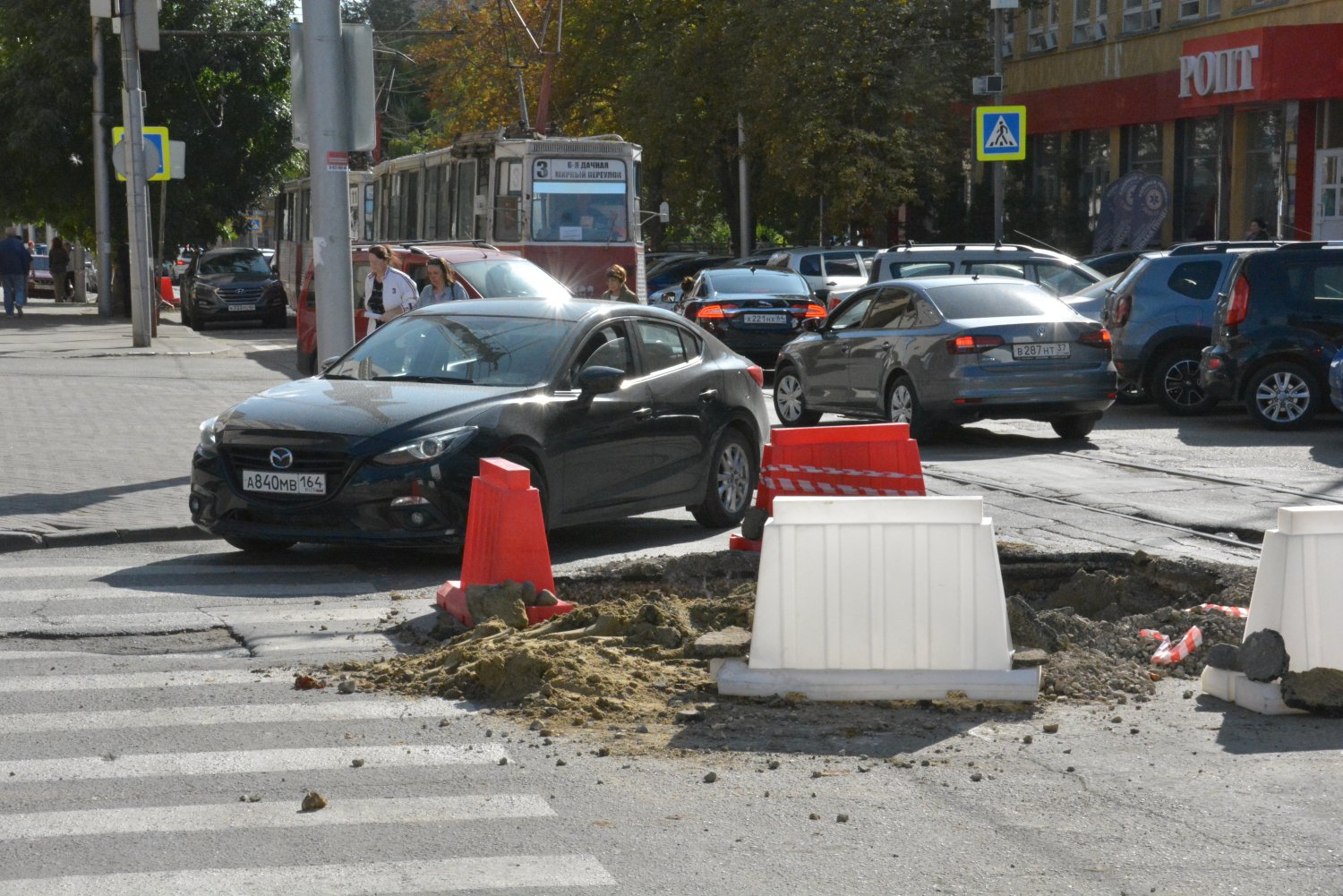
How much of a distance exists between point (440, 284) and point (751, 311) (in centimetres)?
980

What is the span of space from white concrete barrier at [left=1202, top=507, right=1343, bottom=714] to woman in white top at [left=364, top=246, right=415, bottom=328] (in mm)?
11860

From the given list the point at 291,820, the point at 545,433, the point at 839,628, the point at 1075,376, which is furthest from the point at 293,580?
the point at 1075,376

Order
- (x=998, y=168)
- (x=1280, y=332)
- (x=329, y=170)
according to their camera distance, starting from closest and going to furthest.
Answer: (x=329, y=170) → (x=1280, y=332) → (x=998, y=168)

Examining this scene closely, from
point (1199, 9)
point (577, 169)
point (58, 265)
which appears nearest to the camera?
point (577, 169)

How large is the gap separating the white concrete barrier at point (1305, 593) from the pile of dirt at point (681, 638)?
53 centimetres

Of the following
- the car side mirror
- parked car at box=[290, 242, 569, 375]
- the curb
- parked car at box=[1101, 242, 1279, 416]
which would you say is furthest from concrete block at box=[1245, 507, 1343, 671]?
parked car at box=[290, 242, 569, 375]

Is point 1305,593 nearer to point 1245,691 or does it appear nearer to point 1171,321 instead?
point 1245,691

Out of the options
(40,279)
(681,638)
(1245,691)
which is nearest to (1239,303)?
(681,638)

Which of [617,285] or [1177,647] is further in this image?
[617,285]

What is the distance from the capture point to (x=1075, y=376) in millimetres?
16609

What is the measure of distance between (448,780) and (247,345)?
2685 centimetres

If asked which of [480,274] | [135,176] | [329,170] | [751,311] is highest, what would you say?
[135,176]

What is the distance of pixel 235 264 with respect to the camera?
41312 mm

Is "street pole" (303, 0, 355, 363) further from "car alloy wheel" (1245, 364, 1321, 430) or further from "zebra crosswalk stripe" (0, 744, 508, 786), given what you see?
"zebra crosswalk stripe" (0, 744, 508, 786)
